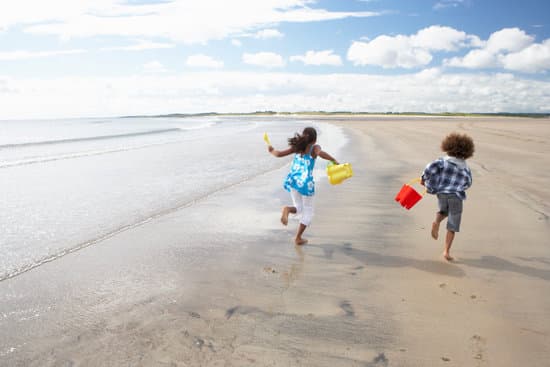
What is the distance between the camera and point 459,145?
493 centimetres

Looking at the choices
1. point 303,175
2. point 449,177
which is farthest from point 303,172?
point 449,177

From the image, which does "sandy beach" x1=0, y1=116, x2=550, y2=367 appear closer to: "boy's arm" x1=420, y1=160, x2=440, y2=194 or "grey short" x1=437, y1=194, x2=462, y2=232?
"grey short" x1=437, y1=194, x2=462, y2=232

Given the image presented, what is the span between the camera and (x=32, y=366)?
290cm

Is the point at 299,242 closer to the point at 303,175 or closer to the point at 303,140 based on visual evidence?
the point at 303,175

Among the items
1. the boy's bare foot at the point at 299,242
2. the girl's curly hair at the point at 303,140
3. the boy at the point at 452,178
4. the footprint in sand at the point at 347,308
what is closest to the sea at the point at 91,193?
the boy's bare foot at the point at 299,242

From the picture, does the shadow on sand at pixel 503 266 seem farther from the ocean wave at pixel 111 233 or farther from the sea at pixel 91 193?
the sea at pixel 91 193

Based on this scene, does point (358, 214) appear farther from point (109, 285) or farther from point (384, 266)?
point (109, 285)

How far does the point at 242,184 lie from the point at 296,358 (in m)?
7.81

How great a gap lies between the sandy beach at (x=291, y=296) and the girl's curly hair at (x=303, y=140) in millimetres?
1386

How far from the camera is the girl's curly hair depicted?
5.36 m

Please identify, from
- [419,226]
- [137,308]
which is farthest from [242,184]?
[137,308]

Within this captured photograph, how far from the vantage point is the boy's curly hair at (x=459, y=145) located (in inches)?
194

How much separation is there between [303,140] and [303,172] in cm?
45

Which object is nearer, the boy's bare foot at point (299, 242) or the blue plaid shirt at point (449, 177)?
the blue plaid shirt at point (449, 177)
